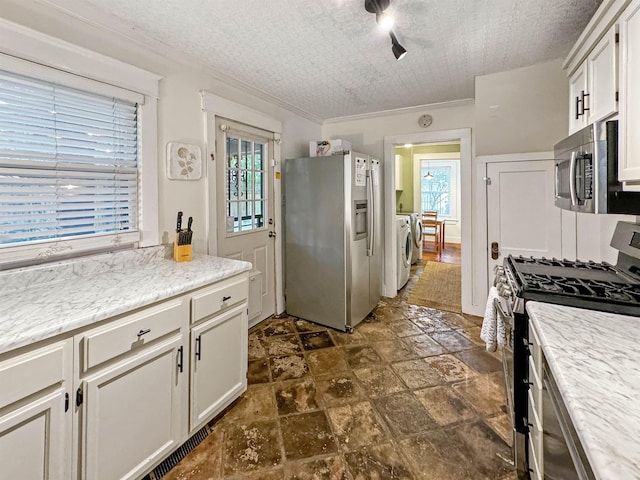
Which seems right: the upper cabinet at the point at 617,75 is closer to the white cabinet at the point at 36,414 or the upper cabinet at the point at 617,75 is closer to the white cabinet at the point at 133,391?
the white cabinet at the point at 133,391

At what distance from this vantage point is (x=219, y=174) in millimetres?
2617

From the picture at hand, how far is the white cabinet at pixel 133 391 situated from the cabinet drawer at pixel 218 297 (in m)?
0.07

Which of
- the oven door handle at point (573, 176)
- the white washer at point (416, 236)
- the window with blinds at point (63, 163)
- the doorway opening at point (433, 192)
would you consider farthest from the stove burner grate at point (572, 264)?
the doorway opening at point (433, 192)

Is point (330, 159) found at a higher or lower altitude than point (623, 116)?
higher

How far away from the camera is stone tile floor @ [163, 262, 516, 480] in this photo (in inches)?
58.4

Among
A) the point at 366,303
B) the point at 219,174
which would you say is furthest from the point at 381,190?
the point at 219,174

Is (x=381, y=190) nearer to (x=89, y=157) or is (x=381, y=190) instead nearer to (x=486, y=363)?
(x=486, y=363)

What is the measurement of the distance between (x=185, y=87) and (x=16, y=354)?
2.02m

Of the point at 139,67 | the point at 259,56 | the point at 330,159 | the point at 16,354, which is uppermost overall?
the point at 259,56

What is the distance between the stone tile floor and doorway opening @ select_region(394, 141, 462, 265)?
13.9 feet

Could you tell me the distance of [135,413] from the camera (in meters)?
1.31

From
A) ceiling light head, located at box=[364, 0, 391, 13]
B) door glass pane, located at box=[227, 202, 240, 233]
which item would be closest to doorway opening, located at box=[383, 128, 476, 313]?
door glass pane, located at box=[227, 202, 240, 233]

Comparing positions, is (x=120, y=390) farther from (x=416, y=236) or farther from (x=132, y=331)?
(x=416, y=236)

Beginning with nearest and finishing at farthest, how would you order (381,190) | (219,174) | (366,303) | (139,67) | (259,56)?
(139,67) < (259,56) < (219,174) < (366,303) < (381,190)
